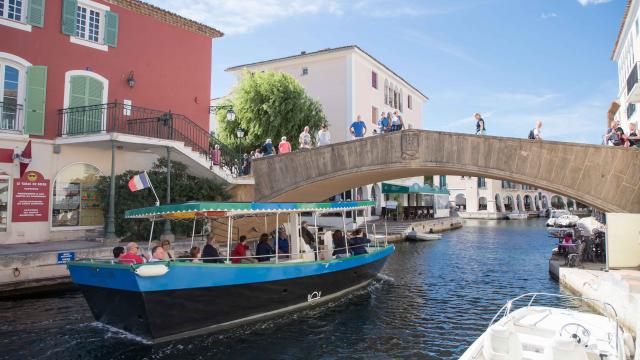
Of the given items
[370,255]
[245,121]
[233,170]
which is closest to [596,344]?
[370,255]

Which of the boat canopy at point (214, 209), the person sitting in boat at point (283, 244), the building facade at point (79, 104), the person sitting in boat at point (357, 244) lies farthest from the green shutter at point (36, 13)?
the person sitting in boat at point (357, 244)

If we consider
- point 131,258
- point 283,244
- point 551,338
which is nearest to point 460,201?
point 283,244

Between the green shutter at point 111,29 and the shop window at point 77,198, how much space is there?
5298 mm

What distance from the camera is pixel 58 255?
13.7 m

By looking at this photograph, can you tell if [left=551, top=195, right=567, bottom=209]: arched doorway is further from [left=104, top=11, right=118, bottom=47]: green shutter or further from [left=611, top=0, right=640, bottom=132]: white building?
[left=104, top=11, right=118, bottom=47]: green shutter

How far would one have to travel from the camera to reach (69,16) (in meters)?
17.6

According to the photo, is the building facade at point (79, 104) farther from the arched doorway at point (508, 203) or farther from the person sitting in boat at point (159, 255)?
the arched doorway at point (508, 203)

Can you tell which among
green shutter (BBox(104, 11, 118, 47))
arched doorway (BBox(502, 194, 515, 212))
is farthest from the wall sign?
arched doorway (BBox(502, 194, 515, 212))

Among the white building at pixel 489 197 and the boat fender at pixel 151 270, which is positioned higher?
the white building at pixel 489 197

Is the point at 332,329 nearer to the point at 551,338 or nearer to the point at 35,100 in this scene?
the point at 551,338

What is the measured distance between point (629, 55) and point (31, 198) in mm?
31418

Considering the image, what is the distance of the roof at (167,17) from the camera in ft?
64.2

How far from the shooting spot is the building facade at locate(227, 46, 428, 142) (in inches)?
1330

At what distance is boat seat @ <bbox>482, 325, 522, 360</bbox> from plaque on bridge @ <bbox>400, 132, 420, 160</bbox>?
12204 mm
